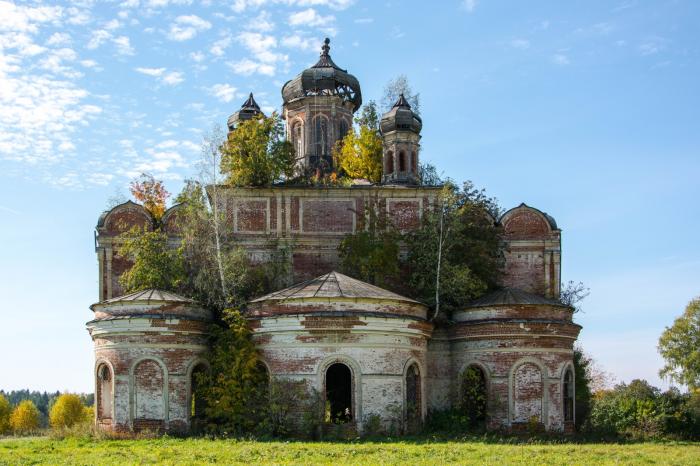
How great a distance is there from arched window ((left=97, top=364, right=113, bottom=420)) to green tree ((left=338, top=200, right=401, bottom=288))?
27.6 feet

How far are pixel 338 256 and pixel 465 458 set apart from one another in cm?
1250

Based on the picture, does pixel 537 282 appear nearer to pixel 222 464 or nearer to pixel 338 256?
pixel 338 256

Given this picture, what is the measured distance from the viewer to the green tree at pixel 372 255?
2994 centimetres

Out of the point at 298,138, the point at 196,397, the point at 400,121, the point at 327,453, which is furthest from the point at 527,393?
the point at 298,138

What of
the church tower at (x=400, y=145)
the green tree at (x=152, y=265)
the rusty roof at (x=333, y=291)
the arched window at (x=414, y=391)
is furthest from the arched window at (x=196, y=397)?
the church tower at (x=400, y=145)

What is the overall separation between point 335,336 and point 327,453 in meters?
4.95

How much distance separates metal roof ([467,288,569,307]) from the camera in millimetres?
27344

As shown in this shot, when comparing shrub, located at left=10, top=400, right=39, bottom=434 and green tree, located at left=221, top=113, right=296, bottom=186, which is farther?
shrub, located at left=10, top=400, right=39, bottom=434

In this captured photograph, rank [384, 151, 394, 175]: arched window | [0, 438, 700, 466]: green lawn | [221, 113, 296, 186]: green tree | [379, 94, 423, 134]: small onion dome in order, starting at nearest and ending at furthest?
[0, 438, 700, 466]: green lawn, [221, 113, 296, 186]: green tree, [379, 94, 423, 134]: small onion dome, [384, 151, 394, 175]: arched window

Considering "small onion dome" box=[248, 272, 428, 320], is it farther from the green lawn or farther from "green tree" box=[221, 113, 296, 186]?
"green tree" box=[221, 113, 296, 186]

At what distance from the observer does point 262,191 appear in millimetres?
31734

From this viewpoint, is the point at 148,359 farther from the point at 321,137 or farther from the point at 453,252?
the point at 321,137

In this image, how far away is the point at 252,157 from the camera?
3172 cm

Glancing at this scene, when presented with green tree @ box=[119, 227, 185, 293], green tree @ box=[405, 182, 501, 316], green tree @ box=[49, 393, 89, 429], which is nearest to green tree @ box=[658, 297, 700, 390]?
green tree @ box=[405, 182, 501, 316]
